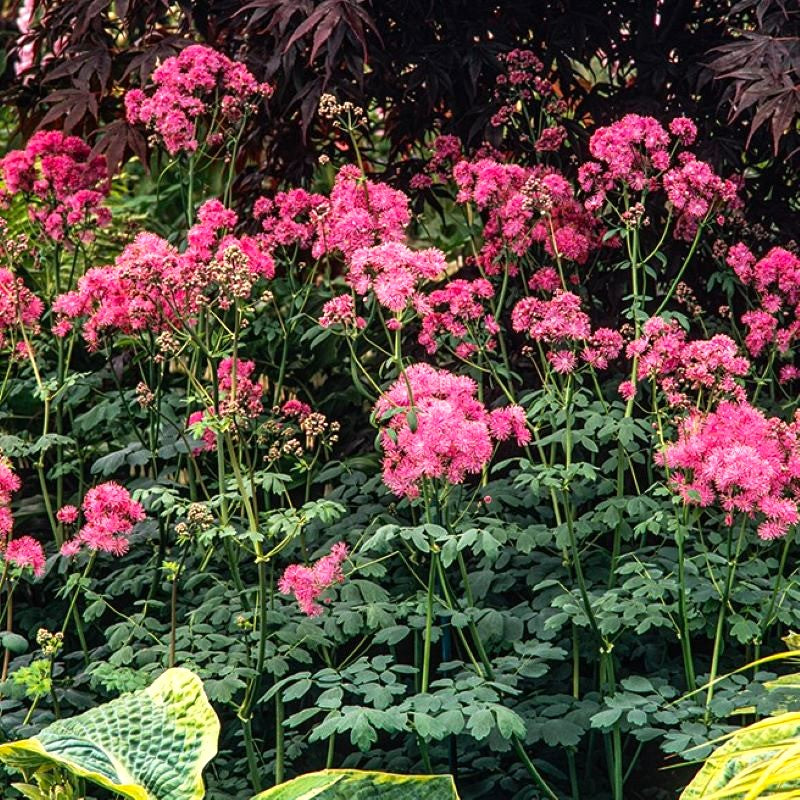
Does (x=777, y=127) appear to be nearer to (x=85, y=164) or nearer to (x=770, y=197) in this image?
(x=770, y=197)

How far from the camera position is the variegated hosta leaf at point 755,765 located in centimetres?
161

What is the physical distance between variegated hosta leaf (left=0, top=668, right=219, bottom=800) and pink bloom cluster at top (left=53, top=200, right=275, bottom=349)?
3.53 ft

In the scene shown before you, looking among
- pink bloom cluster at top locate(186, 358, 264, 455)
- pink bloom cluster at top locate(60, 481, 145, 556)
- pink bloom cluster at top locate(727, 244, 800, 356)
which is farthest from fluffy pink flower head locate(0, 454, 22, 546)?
pink bloom cluster at top locate(727, 244, 800, 356)

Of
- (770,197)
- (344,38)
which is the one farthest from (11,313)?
(770,197)

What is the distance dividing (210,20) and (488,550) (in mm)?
2311

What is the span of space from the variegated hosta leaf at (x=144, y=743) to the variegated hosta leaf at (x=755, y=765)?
73 cm

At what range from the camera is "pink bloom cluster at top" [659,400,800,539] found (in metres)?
2.47

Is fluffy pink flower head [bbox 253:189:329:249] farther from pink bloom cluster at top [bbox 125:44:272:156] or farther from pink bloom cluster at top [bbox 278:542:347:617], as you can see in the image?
pink bloom cluster at top [bbox 278:542:347:617]

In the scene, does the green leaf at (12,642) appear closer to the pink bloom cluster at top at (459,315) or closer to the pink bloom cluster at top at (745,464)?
the pink bloom cluster at top at (459,315)

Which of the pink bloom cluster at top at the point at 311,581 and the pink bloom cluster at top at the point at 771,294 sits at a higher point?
the pink bloom cluster at top at the point at 771,294

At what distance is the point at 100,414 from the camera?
11.7 feet

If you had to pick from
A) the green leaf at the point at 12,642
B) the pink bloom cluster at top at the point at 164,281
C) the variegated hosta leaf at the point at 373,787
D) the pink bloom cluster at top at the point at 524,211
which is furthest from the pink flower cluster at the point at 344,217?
the variegated hosta leaf at the point at 373,787

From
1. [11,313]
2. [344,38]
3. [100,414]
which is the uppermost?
[344,38]

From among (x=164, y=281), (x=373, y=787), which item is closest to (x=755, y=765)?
(x=373, y=787)
